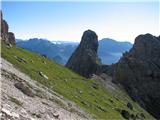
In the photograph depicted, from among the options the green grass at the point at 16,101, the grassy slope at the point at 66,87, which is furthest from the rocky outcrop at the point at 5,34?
the green grass at the point at 16,101

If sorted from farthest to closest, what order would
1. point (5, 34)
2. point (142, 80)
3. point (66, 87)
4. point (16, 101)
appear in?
point (142, 80) → point (5, 34) → point (66, 87) → point (16, 101)

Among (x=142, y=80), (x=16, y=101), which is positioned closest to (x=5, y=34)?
(x=142, y=80)

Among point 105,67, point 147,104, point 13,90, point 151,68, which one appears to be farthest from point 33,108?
point 105,67

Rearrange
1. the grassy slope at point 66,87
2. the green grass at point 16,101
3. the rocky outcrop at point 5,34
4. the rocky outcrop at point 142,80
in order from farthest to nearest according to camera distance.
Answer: the rocky outcrop at point 142,80 < the rocky outcrop at point 5,34 < the grassy slope at point 66,87 < the green grass at point 16,101

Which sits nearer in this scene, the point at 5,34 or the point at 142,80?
the point at 5,34

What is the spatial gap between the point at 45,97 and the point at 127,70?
100 m

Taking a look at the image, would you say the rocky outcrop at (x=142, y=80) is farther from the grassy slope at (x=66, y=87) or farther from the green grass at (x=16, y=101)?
the green grass at (x=16, y=101)

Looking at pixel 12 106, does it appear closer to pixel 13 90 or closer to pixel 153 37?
pixel 13 90

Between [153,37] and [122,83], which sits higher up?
[153,37]

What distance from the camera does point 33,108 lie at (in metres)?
A: 31.7

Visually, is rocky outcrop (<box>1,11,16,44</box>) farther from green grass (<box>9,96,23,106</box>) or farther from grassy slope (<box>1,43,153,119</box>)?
green grass (<box>9,96,23,106</box>)

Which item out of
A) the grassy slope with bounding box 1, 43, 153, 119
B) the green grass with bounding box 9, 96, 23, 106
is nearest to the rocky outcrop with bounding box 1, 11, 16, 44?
the grassy slope with bounding box 1, 43, 153, 119

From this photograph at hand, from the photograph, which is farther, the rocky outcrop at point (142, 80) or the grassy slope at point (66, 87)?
the rocky outcrop at point (142, 80)

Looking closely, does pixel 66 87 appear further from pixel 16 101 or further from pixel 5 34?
pixel 5 34
